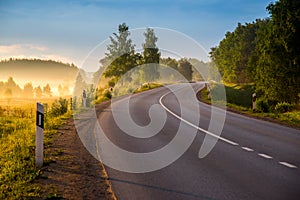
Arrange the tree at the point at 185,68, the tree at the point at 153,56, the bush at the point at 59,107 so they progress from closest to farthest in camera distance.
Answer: the bush at the point at 59,107
the tree at the point at 153,56
the tree at the point at 185,68

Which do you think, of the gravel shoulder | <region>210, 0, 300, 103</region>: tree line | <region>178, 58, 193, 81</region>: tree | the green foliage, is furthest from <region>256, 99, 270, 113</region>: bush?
<region>178, 58, 193, 81</region>: tree

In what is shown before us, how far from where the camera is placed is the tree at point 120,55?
189ft

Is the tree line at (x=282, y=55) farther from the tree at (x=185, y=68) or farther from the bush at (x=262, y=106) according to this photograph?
the tree at (x=185, y=68)

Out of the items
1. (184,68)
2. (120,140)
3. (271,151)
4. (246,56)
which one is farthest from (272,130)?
(184,68)

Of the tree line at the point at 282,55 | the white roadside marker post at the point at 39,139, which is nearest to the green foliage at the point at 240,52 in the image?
the tree line at the point at 282,55

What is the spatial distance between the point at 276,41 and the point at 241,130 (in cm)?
2166

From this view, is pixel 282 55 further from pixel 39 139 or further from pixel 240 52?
pixel 240 52

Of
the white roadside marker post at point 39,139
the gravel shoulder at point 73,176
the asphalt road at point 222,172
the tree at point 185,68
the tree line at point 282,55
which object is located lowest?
the gravel shoulder at point 73,176

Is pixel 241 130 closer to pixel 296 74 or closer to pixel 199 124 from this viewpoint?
pixel 199 124

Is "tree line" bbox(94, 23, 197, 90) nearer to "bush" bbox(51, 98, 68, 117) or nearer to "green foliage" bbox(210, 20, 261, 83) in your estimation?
"green foliage" bbox(210, 20, 261, 83)

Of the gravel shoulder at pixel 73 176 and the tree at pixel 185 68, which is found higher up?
the tree at pixel 185 68

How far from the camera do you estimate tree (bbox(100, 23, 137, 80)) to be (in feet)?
189

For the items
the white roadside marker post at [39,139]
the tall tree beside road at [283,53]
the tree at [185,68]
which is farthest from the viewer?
the tree at [185,68]

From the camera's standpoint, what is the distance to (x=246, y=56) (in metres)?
72.4
